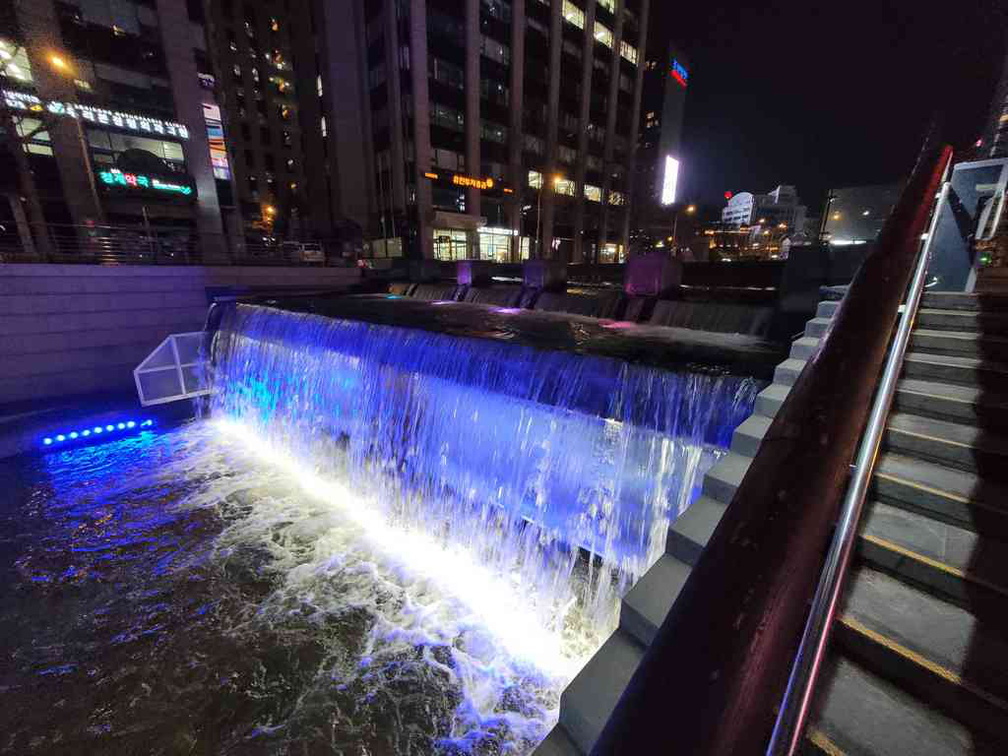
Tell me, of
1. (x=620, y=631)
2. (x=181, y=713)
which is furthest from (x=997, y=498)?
(x=181, y=713)

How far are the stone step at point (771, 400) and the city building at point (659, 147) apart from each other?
5221cm

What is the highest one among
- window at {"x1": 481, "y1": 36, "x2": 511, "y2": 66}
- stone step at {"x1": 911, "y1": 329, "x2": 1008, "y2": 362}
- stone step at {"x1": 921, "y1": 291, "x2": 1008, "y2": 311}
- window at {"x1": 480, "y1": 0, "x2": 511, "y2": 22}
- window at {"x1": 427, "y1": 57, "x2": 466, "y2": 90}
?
Result: window at {"x1": 480, "y1": 0, "x2": 511, "y2": 22}

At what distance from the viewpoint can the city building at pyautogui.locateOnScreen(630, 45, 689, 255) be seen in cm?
5434

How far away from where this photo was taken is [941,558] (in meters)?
2.14

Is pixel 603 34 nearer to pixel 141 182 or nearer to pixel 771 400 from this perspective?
pixel 141 182

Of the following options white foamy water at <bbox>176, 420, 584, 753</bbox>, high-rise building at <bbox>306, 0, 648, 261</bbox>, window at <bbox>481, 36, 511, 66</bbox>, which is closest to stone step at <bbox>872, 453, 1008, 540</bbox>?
white foamy water at <bbox>176, 420, 584, 753</bbox>

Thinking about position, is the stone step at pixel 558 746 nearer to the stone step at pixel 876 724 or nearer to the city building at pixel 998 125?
the stone step at pixel 876 724

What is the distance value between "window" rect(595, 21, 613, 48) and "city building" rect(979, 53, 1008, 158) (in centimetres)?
5042

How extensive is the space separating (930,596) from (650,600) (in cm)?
143

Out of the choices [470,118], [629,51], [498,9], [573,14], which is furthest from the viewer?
[629,51]

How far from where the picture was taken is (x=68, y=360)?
450 inches

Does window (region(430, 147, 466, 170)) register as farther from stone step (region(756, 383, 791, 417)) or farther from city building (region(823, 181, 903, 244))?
stone step (region(756, 383, 791, 417))

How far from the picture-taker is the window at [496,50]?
118 ft

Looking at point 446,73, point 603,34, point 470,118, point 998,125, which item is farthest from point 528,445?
point 603,34
